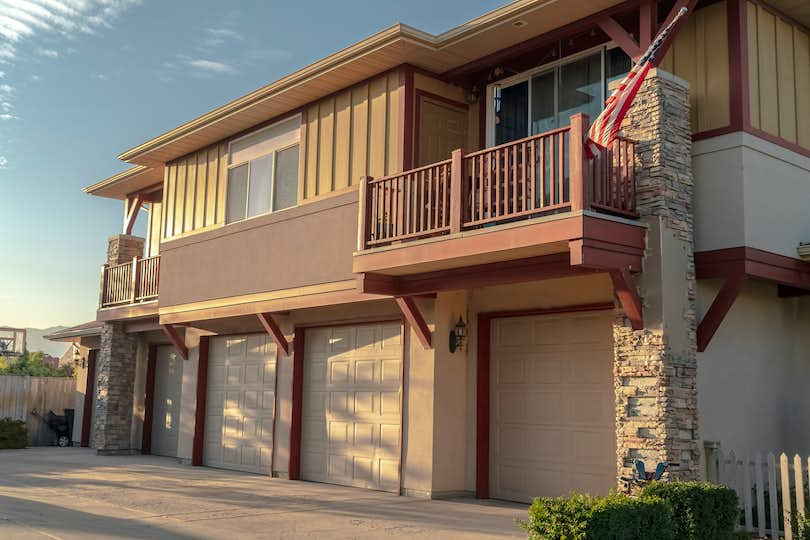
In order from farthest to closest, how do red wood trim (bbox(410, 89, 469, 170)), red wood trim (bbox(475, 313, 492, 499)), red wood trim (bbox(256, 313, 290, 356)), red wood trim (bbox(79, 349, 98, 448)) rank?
red wood trim (bbox(79, 349, 98, 448)) < red wood trim (bbox(256, 313, 290, 356)) < red wood trim (bbox(410, 89, 469, 170)) < red wood trim (bbox(475, 313, 492, 499))

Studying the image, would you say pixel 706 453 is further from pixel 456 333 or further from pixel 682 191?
pixel 456 333

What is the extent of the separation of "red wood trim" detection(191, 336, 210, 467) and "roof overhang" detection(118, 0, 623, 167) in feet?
15.3

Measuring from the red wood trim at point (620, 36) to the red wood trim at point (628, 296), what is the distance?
2.95 meters

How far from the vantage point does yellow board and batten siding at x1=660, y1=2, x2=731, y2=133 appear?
10727mm

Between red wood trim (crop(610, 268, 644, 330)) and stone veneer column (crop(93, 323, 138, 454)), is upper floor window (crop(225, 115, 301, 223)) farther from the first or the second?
red wood trim (crop(610, 268, 644, 330))

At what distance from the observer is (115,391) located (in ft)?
68.3

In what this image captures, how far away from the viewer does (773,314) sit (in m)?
11.8

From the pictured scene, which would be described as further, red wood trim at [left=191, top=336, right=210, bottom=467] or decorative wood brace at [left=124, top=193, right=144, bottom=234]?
decorative wood brace at [left=124, top=193, right=144, bottom=234]

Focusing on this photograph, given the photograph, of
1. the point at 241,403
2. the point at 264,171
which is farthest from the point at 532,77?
the point at 241,403

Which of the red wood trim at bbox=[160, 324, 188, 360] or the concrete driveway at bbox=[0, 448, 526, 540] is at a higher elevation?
the red wood trim at bbox=[160, 324, 188, 360]

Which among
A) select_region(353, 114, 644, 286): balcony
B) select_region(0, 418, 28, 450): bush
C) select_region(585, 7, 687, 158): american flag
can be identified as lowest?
select_region(0, 418, 28, 450): bush

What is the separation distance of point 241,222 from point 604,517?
10.5 m

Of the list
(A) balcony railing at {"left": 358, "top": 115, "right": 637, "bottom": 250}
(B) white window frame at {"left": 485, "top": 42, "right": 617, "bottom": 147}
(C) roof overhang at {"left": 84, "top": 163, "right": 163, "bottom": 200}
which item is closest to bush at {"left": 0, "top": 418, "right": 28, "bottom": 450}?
(C) roof overhang at {"left": 84, "top": 163, "right": 163, "bottom": 200}

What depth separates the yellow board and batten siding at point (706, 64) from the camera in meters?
10.7
